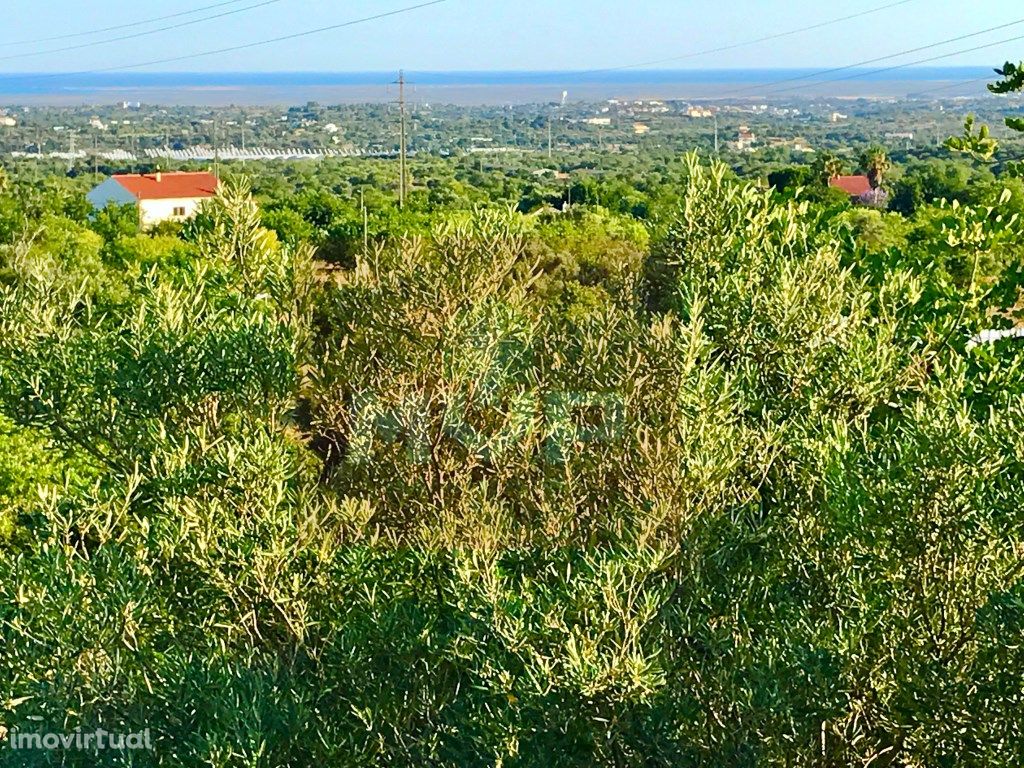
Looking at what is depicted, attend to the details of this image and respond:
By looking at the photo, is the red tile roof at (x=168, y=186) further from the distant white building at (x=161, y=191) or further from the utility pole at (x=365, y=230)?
the utility pole at (x=365, y=230)

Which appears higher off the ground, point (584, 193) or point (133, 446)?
point (133, 446)

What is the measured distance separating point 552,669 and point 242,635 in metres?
1.56

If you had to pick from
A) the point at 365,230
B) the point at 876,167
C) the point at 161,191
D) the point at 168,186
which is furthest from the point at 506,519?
the point at 168,186

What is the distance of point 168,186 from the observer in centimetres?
7100

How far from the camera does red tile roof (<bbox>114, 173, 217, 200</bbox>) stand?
228 feet

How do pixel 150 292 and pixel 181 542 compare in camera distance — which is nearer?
pixel 181 542

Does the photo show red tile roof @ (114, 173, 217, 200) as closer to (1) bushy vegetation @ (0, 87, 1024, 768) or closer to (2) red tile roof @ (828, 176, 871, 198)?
(2) red tile roof @ (828, 176, 871, 198)

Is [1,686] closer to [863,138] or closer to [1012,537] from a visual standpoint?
[1012,537]

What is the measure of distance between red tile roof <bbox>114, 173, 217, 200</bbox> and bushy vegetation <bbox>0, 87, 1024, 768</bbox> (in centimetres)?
6407

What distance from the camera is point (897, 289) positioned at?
25.5 feet

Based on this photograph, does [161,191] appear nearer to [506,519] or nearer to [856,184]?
[856,184]

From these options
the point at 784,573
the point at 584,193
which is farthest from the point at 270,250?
the point at 584,193

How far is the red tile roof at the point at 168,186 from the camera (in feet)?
228

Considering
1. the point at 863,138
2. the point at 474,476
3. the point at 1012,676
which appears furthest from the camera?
the point at 863,138
